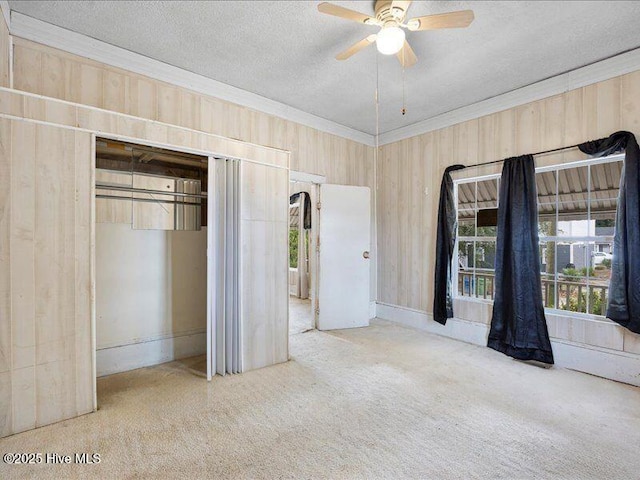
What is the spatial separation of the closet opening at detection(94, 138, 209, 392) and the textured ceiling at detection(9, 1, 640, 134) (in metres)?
0.94

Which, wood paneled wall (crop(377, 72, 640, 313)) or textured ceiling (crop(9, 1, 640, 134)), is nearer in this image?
textured ceiling (crop(9, 1, 640, 134))

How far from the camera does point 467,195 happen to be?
418 cm

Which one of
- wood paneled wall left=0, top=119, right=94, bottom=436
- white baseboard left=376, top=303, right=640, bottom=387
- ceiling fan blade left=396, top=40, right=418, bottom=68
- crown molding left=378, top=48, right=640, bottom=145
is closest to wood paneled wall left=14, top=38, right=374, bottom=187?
wood paneled wall left=0, top=119, right=94, bottom=436

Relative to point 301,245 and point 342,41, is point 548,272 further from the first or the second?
point 301,245

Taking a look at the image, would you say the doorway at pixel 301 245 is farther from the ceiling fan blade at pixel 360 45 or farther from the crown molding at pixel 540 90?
the ceiling fan blade at pixel 360 45

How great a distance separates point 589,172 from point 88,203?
4.50 meters

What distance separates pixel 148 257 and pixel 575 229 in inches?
174

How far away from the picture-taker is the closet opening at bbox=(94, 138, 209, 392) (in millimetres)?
2949

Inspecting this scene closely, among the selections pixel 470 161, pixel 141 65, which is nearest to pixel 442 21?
pixel 470 161

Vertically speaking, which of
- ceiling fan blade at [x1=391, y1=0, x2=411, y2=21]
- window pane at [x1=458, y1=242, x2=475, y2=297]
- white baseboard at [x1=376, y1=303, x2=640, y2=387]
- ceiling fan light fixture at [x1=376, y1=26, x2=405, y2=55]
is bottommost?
white baseboard at [x1=376, y1=303, x2=640, y2=387]

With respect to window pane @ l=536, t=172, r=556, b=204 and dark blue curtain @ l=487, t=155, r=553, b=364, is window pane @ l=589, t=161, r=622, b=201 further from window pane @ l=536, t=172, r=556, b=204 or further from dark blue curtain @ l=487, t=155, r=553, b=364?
dark blue curtain @ l=487, t=155, r=553, b=364

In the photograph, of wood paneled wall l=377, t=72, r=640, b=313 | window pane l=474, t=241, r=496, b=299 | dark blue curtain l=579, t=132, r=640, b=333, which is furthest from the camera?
window pane l=474, t=241, r=496, b=299

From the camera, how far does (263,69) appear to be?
3209 millimetres

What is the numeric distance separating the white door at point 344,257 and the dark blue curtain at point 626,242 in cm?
273
